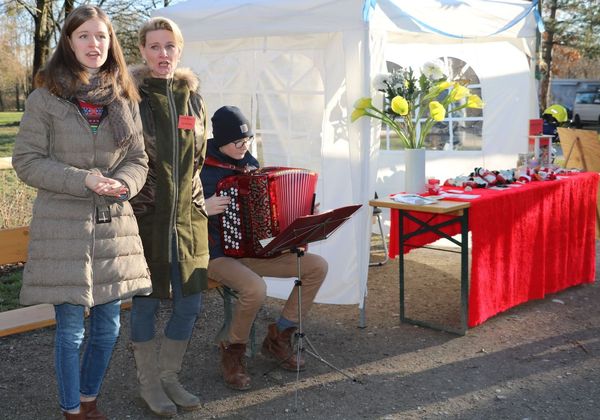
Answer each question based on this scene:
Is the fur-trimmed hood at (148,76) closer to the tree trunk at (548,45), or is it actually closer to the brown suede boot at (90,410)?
the brown suede boot at (90,410)

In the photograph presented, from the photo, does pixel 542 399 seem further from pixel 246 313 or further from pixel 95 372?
pixel 95 372

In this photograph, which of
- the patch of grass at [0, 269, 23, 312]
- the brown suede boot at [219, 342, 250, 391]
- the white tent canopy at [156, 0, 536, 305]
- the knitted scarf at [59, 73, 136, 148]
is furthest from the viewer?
the patch of grass at [0, 269, 23, 312]

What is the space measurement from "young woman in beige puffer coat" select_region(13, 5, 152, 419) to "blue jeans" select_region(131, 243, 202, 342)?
33cm

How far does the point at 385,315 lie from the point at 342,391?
1.32 m

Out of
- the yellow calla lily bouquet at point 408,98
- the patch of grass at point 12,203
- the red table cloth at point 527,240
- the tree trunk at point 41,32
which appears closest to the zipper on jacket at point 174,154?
the yellow calla lily bouquet at point 408,98

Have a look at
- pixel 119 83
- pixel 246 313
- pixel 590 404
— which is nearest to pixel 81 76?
pixel 119 83

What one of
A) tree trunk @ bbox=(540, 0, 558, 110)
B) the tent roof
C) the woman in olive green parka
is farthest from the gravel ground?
tree trunk @ bbox=(540, 0, 558, 110)

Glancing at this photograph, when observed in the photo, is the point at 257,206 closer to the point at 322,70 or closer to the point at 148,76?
the point at 148,76

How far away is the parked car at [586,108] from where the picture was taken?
24.1 meters

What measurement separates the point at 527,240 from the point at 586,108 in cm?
2175

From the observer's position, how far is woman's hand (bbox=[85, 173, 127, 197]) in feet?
8.41

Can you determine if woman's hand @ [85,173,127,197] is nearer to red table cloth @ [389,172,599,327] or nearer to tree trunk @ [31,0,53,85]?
red table cloth @ [389,172,599,327]

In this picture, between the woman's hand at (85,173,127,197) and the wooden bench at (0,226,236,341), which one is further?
the wooden bench at (0,226,236,341)

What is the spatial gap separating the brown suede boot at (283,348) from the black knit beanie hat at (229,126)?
1.12 m
